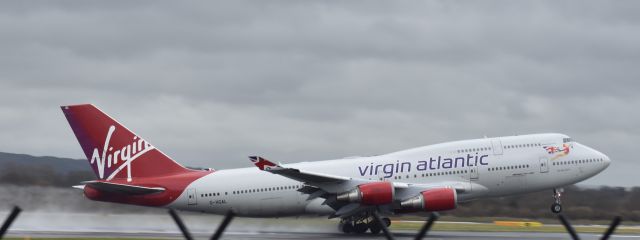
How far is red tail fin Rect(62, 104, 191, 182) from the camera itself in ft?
→ 127

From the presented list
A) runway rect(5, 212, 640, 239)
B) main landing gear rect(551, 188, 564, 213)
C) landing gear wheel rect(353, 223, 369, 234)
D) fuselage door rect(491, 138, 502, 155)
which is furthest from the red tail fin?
main landing gear rect(551, 188, 564, 213)

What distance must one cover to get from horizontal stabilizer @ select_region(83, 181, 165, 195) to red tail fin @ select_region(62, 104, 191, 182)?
816mm

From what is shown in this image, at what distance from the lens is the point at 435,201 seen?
35531 millimetres

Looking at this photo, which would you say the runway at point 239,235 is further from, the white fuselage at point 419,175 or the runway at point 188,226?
the white fuselage at point 419,175

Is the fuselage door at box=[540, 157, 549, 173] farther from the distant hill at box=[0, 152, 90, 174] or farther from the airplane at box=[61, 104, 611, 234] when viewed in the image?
the distant hill at box=[0, 152, 90, 174]

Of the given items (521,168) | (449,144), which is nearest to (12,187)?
(449,144)

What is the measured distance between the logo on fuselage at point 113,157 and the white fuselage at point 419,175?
9.05 ft

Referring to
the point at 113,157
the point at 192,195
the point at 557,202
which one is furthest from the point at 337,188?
the point at 557,202

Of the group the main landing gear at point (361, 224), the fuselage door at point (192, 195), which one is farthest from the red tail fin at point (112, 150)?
the main landing gear at point (361, 224)

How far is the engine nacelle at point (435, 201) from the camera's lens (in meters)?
35.6

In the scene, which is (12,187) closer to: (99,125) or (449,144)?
(99,125)

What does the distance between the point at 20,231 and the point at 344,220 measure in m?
13.1

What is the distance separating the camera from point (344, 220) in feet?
124

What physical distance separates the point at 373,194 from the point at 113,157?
38.4 feet
